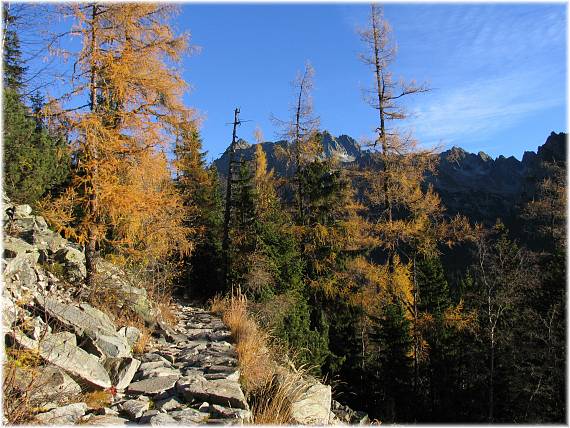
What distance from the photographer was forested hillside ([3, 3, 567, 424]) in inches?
313

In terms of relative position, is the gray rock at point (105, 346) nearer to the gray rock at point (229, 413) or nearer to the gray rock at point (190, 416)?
the gray rock at point (190, 416)

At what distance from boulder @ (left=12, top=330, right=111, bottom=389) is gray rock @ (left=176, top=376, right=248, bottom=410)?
0.89 meters

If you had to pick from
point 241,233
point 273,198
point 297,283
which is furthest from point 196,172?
point 297,283

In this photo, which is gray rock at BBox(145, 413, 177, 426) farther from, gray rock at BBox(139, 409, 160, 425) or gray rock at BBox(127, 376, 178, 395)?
gray rock at BBox(127, 376, 178, 395)

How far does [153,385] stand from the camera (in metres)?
5.19

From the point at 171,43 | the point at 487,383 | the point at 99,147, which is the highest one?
the point at 171,43

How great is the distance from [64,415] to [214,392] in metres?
1.54

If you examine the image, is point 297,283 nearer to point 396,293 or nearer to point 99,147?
point 396,293

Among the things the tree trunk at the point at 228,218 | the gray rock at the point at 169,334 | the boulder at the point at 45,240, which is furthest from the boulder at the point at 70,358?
the tree trunk at the point at 228,218

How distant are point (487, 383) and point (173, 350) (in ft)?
55.5

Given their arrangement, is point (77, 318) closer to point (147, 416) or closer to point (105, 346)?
point (105, 346)

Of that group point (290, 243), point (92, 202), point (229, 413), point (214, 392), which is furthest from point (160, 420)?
point (290, 243)

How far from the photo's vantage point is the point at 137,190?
27.4ft

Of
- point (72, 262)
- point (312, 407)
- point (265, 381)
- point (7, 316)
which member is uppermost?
point (72, 262)
